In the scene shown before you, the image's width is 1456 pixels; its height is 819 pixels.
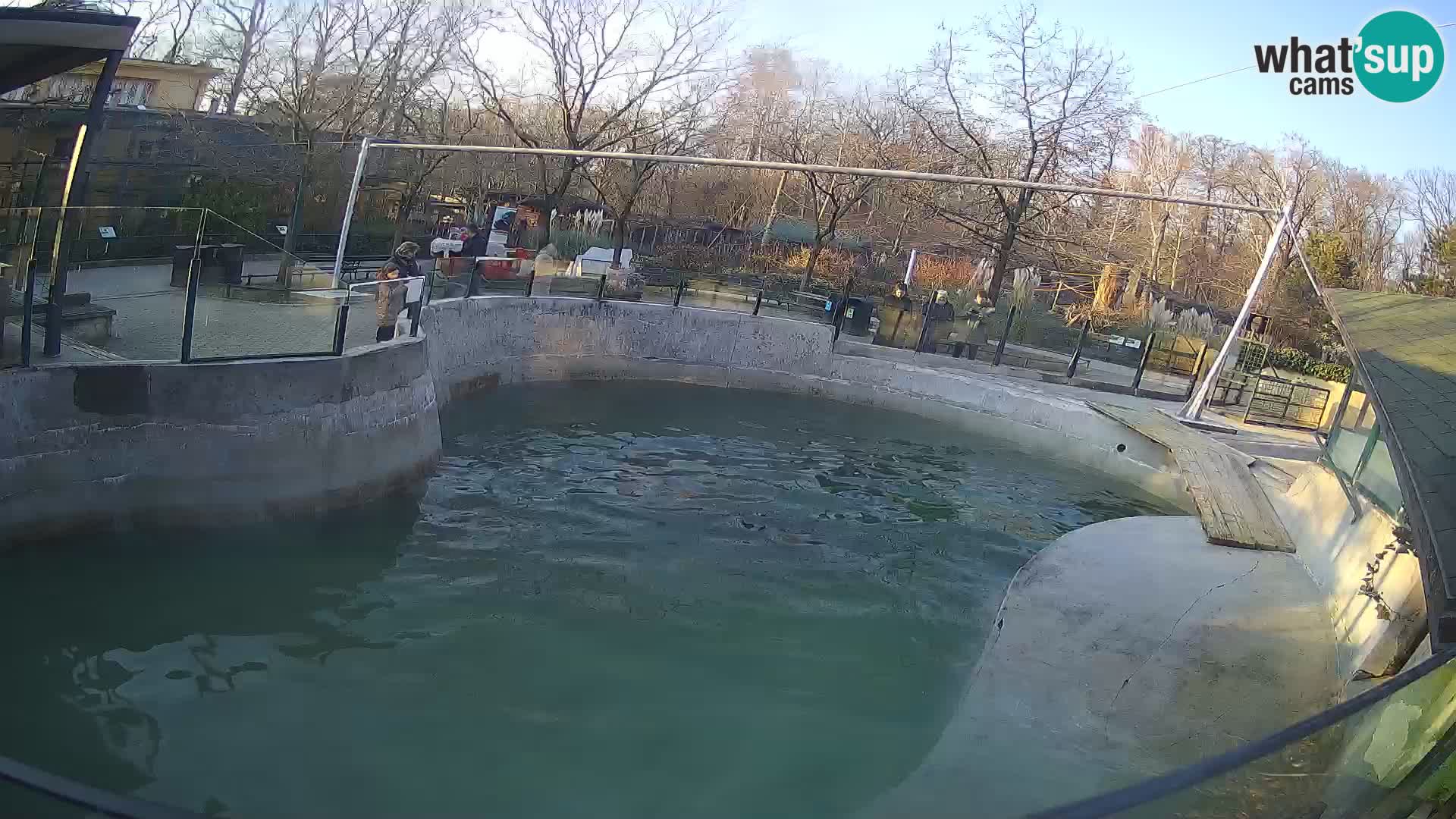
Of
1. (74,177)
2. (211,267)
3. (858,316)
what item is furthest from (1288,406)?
(74,177)

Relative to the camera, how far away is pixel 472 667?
839 centimetres

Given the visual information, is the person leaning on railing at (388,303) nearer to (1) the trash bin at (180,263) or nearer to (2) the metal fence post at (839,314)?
(1) the trash bin at (180,263)

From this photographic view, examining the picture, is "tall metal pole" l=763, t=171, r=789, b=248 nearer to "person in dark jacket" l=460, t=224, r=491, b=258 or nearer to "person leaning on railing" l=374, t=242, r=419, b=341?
"person in dark jacket" l=460, t=224, r=491, b=258

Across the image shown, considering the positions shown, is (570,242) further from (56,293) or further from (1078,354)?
(56,293)

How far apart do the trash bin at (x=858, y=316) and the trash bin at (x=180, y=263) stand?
592 inches

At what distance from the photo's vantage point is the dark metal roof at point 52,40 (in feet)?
26.2

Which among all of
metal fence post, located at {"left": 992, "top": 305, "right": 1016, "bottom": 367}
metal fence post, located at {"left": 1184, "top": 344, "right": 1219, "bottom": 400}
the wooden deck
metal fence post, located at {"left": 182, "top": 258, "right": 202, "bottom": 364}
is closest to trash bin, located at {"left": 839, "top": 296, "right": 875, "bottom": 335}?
metal fence post, located at {"left": 992, "top": 305, "right": 1016, "bottom": 367}

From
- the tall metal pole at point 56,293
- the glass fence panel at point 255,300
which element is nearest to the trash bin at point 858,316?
the glass fence panel at point 255,300

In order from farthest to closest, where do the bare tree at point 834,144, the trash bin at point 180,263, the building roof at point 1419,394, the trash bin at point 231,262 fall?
the bare tree at point 834,144, the trash bin at point 231,262, the trash bin at point 180,263, the building roof at point 1419,394

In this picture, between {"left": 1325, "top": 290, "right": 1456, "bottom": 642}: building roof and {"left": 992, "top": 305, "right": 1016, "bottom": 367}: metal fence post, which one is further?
{"left": 992, "top": 305, "right": 1016, "bottom": 367}: metal fence post

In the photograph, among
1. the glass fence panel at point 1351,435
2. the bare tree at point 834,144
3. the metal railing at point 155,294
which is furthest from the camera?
the bare tree at point 834,144

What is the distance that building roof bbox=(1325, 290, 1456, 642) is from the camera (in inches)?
205

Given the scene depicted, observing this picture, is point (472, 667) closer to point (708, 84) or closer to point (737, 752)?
point (737, 752)

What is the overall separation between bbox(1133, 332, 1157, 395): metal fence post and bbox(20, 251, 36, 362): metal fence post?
19802 millimetres
